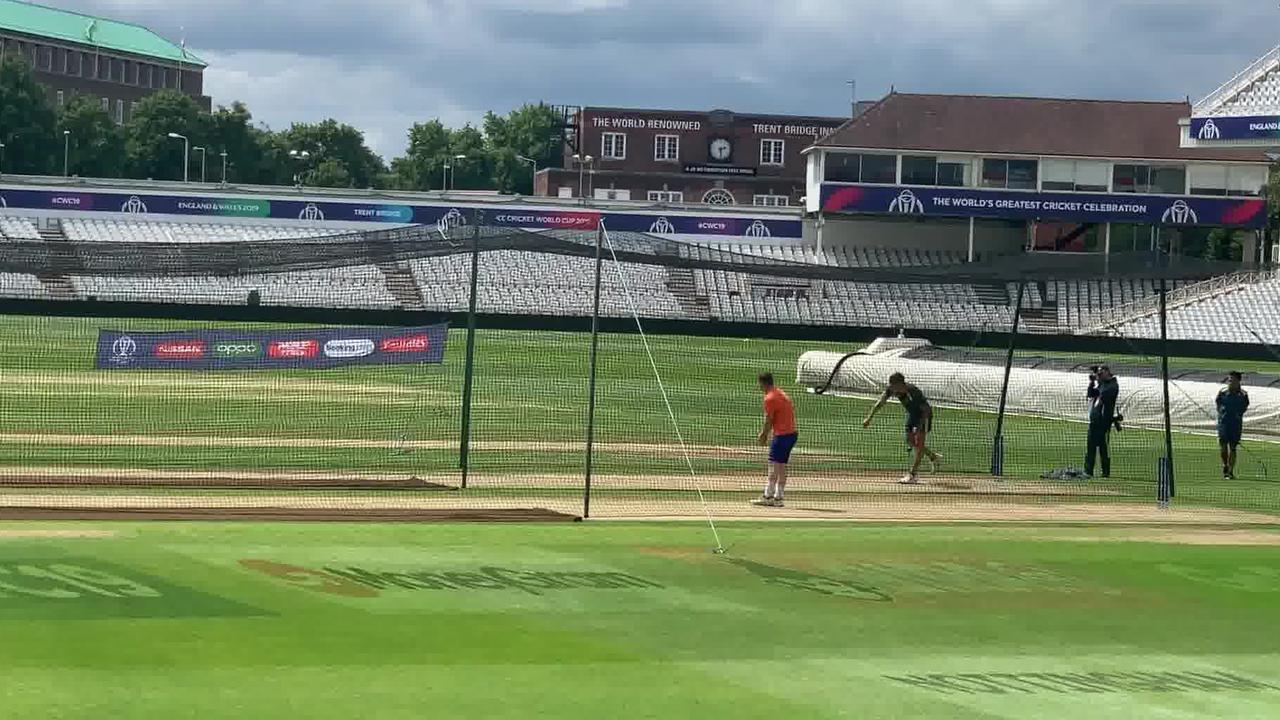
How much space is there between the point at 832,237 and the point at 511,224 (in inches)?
645

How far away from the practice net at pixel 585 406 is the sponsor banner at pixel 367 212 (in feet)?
111

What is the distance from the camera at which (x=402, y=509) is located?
1848 cm

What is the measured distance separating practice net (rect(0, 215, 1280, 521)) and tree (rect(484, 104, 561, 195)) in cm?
9714

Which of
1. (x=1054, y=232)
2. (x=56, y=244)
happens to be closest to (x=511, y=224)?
(x=1054, y=232)

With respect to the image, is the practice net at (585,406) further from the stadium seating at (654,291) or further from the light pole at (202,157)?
the light pole at (202,157)

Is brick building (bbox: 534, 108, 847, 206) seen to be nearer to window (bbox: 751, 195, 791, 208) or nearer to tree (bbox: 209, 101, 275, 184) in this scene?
window (bbox: 751, 195, 791, 208)

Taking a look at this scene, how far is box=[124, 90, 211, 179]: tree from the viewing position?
120688 millimetres

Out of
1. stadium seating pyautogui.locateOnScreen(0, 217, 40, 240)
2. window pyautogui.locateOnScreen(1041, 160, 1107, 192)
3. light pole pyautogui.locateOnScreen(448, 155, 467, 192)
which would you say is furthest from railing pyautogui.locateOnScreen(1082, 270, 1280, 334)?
light pole pyautogui.locateOnScreen(448, 155, 467, 192)

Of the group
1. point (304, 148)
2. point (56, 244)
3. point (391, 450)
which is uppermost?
point (304, 148)

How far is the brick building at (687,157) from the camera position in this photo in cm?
11431

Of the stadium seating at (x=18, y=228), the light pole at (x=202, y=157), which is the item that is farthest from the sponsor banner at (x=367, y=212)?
the light pole at (x=202, y=157)

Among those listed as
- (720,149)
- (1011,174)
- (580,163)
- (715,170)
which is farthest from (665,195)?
(1011,174)

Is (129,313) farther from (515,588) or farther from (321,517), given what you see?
(515,588)

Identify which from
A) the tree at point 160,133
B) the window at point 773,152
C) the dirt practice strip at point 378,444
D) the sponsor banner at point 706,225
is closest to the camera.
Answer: the dirt practice strip at point 378,444
